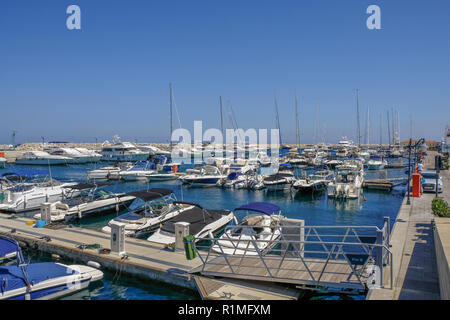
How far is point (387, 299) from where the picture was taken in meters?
9.12

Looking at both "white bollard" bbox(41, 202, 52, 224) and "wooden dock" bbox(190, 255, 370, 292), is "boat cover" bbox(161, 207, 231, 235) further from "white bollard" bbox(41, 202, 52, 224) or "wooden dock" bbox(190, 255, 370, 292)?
"white bollard" bbox(41, 202, 52, 224)

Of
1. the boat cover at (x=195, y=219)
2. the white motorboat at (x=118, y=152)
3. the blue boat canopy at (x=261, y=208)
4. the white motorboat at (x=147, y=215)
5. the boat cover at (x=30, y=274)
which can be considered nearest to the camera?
the boat cover at (x=30, y=274)

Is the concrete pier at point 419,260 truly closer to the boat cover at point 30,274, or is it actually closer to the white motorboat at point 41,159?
the boat cover at point 30,274

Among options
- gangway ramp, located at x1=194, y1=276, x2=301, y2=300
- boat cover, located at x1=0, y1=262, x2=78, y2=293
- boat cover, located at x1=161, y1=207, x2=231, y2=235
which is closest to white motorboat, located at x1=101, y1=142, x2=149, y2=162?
boat cover, located at x1=161, y1=207, x2=231, y2=235

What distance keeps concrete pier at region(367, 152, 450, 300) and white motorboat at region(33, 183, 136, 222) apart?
18146mm

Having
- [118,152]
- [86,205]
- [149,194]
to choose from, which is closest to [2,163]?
[118,152]

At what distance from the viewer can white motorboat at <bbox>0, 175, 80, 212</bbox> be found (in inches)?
1126

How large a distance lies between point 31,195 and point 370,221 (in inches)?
1104

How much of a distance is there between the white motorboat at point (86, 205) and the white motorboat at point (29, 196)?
190cm

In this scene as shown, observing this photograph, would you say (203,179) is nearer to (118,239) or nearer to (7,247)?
(118,239)

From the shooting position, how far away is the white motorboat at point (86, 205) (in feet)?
85.4

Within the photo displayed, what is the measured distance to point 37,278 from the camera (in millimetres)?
11984

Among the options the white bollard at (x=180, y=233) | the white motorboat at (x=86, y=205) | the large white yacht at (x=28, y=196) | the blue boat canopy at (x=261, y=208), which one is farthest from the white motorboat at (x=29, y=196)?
the white bollard at (x=180, y=233)
